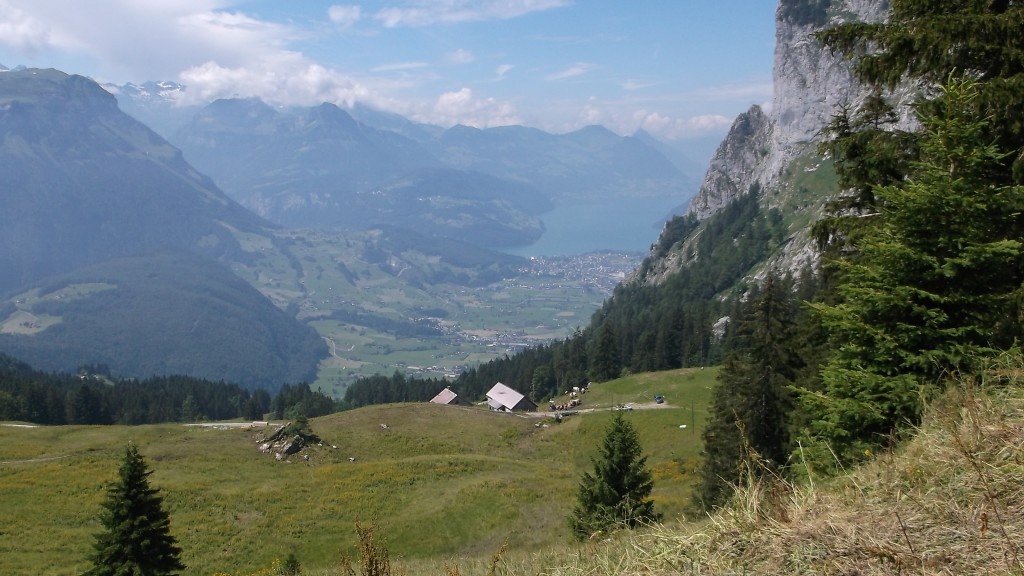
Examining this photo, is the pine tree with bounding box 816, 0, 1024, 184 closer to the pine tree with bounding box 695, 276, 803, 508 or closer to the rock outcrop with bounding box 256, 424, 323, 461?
the pine tree with bounding box 695, 276, 803, 508

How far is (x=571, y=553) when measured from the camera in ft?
17.4

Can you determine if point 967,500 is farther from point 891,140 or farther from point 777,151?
point 777,151

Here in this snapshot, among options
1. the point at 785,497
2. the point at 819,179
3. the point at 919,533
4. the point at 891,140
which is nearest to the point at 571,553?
the point at 785,497

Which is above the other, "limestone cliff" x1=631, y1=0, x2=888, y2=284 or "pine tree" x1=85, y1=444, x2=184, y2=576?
"limestone cliff" x1=631, y1=0, x2=888, y2=284

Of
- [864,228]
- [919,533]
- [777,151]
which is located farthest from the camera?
[777,151]

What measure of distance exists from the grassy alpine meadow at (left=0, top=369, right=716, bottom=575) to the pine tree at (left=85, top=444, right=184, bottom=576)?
3971 millimetres

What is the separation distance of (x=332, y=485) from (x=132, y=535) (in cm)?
1922

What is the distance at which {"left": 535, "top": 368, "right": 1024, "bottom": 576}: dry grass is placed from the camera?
349 cm

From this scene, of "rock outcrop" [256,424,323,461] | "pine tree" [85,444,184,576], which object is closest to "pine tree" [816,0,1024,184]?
"pine tree" [85,444,184,576]

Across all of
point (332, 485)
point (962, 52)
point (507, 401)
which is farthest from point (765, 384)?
point (507, 401)

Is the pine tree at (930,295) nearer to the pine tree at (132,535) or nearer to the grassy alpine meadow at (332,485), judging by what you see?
the grassy alpine meadow at (332,485)

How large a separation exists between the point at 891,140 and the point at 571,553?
37.7ft

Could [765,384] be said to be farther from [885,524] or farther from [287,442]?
[287,442]

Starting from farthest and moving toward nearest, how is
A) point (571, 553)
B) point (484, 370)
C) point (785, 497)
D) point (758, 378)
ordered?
1. point (484, 370)
2. point (758, 378)
3. point (571, 553)
4. point (785, 497)
